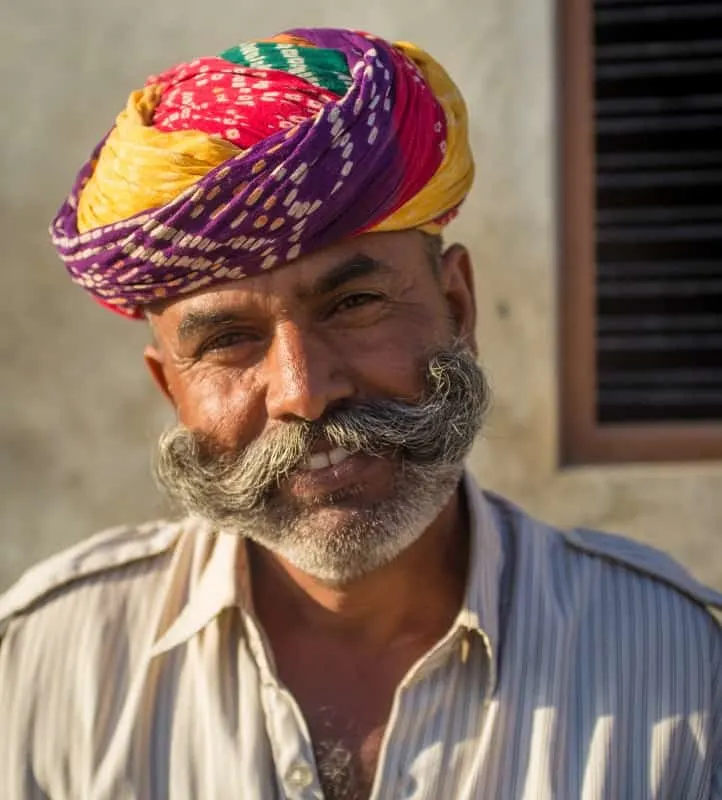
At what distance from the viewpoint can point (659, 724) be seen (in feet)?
5.99

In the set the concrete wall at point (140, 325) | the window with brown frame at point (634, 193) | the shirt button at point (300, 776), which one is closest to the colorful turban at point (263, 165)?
the shirt button at point (300, 776)

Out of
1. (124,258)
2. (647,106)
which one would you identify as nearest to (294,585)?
(124,258)

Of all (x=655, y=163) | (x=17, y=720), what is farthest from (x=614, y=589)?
(x=655, y=163)

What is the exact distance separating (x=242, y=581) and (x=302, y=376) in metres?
0.47

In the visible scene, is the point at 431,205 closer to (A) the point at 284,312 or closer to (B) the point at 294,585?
(A) the point at 284,312

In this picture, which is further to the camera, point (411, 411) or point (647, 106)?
point (647, 106)

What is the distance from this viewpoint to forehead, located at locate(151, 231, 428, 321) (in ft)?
5.86

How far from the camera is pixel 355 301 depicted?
184 cm

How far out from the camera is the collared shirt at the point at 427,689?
1.81 m

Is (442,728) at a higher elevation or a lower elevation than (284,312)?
lower

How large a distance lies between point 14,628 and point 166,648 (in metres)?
0.31

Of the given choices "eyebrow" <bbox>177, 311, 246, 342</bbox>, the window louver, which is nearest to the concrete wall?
the window louver

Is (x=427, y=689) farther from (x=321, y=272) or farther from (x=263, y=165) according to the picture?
(x=263, y=165)

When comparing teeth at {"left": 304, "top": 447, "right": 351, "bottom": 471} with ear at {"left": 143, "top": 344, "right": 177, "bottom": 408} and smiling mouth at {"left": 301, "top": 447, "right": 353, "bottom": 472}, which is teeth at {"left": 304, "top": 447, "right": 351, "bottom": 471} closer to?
smiling mouth at {"left": 301, "top": 447, "right": 353, "bottom": 472}
